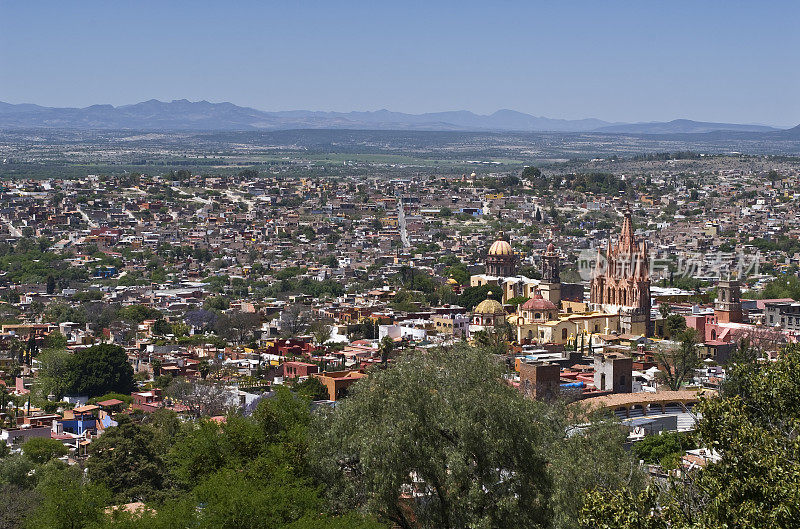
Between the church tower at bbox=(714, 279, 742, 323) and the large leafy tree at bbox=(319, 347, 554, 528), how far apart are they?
3290 centimetres

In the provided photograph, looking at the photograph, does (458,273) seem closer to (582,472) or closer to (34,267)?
(34,267)

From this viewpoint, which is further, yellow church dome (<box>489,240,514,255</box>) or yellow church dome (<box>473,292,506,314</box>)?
yellow church dome (<box>489,240,514,255</box>)

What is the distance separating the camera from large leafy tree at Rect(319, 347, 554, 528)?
60.9 feet

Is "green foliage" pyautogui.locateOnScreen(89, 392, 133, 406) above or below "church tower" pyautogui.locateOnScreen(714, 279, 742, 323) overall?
below

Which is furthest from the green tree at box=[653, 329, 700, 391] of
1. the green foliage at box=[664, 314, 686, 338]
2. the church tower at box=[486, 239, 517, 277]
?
the church tower at box=[486, 239, 517, 277]

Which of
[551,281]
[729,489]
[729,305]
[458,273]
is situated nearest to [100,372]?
[729,305]

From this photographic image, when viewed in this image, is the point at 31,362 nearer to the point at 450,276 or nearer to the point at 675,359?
the point at 675,359

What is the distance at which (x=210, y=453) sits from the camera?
71.4 feet

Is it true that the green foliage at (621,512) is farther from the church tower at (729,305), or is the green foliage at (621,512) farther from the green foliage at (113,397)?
the church tower at (729,305)

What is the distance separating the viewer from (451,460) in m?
18.5

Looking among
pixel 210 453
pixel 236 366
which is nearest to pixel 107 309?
pixel 236 366

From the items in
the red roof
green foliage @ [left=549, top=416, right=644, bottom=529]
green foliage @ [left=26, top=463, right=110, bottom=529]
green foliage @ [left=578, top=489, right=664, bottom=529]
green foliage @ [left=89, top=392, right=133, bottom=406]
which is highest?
green foliage @ [left=578, top=489, right=664, bottom=529]

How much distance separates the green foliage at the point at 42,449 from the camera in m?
31.7

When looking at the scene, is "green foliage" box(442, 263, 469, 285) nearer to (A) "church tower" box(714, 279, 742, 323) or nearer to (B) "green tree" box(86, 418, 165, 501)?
(A) "church tower" box(714, 279, 742, 323)
